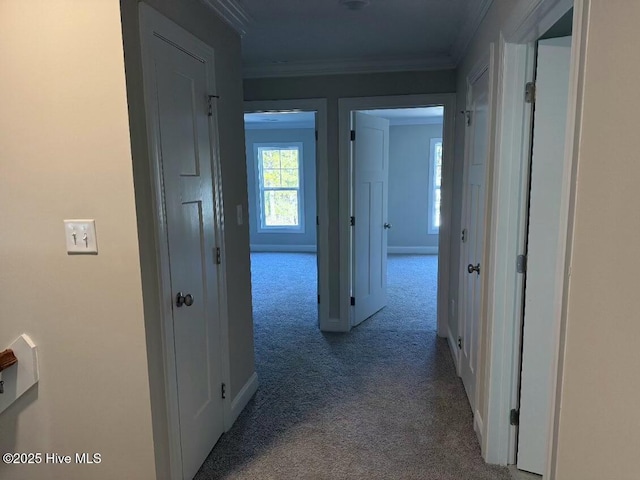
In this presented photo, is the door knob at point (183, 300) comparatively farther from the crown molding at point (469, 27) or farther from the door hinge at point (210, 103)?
the crown molding at point (469, 27)

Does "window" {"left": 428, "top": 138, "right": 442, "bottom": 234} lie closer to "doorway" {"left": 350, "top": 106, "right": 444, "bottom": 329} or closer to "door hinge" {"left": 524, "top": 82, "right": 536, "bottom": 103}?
"doorway" {"left": 350, "top": 106, "right": 444, "bottom": 329}

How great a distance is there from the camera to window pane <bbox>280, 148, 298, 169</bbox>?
299 inches

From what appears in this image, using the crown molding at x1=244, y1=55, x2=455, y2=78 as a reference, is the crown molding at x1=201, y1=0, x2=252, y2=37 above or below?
below

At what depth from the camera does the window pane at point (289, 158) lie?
7605 mm

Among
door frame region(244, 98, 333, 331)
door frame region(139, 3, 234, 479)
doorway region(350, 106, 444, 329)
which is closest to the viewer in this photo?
door frame region(139, 3, 234, 479)

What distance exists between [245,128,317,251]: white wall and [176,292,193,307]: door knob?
5690 mm

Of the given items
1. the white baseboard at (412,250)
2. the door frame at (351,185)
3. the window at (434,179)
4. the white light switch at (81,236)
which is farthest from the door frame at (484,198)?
the white baseboard at (412,250)

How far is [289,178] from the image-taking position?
302 inches

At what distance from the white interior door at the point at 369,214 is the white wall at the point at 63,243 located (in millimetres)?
2528

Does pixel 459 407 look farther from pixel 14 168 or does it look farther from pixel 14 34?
pixel 14 34

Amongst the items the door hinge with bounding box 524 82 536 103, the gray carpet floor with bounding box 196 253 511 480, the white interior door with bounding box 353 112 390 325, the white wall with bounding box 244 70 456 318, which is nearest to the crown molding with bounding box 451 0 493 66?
the white wall with bounding box 244 70 456 318

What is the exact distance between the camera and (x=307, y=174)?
7.60 m

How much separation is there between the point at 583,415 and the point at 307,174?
6.80 metres

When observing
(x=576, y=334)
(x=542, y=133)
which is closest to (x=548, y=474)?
(x=576, y=334)
